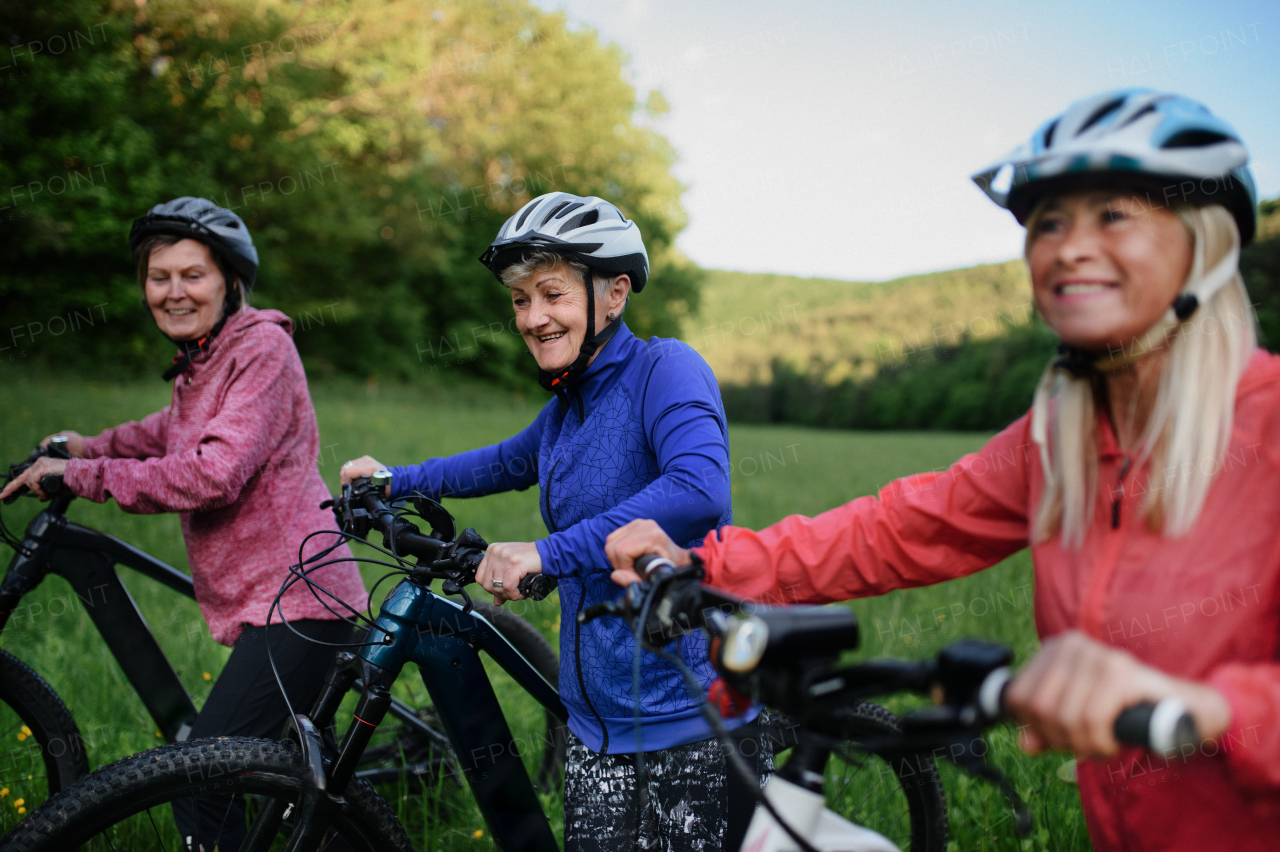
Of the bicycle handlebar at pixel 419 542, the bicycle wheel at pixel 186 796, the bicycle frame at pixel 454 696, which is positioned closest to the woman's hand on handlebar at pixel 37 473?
the bicycle handlebar at pixel 419 542

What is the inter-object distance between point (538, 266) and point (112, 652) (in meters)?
2.39

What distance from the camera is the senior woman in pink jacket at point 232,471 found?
8.44ft

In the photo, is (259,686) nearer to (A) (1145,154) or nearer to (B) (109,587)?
(B) (109,587)

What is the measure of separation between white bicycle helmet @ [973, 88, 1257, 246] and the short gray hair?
1222mm

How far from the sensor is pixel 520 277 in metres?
2.38

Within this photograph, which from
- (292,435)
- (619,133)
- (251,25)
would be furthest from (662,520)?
(619,133)

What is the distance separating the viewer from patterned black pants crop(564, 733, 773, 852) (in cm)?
227

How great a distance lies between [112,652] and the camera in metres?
3.22

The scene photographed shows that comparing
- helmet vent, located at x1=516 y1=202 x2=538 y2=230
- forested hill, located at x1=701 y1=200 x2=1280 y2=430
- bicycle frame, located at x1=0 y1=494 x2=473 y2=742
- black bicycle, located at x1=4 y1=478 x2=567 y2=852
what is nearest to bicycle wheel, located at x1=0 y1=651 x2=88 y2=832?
bicycle frame, located at x1=0 y1=494 x2=473 y2=742

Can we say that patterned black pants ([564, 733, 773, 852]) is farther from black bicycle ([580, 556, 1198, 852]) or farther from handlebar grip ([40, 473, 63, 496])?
handlebar grip ([40, 473, 63, 496])

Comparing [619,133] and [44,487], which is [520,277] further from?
[619,133]

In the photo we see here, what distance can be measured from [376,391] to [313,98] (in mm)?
9325

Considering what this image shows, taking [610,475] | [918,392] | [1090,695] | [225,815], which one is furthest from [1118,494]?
[918,392]

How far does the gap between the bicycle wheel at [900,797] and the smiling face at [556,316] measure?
146 cm
